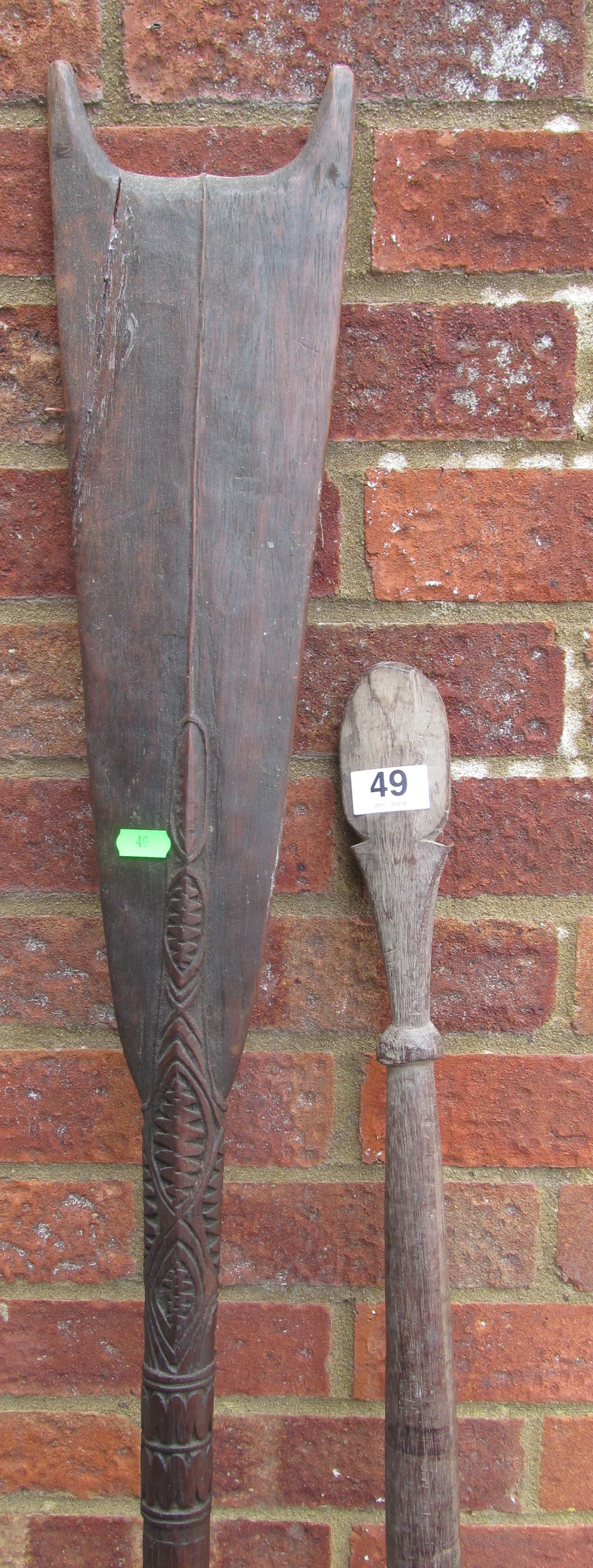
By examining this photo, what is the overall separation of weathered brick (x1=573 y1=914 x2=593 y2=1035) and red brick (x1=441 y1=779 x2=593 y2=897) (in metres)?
0.04

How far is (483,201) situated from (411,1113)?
630mm

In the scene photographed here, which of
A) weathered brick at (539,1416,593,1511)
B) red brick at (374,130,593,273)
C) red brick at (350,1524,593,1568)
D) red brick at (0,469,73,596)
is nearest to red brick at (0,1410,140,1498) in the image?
red brick at (350,1524,593,1568)

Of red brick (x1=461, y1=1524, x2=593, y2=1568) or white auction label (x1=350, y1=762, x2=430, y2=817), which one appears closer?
white auction label (x1=350, y1=762, x2=430, y2=817)

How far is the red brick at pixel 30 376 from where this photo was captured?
0.74m

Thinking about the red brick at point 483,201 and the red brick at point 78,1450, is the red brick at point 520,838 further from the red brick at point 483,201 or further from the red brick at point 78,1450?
the red brick at point 78,1450

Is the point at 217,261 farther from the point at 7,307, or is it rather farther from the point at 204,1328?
the point at 204,1328

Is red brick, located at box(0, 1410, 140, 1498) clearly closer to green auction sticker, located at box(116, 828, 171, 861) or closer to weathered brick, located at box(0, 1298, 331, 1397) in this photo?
weathered brick, located at box(0, 1298, 331, 1397)

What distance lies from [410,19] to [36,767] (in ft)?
1.93

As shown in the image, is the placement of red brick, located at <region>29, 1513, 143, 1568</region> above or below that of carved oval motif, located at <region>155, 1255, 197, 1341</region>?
below

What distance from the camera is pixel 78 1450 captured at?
812 mm

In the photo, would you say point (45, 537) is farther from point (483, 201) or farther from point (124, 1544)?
point (124, 1544)

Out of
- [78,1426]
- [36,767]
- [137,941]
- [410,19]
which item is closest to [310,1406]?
[78,1426]

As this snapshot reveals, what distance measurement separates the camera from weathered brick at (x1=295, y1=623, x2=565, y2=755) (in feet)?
2.48

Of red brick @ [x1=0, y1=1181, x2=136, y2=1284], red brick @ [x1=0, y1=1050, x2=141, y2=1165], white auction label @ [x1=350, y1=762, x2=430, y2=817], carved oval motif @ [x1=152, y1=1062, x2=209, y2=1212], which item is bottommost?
red brick @ [x1=0, y1=1181, x2=136, y2=1284]
